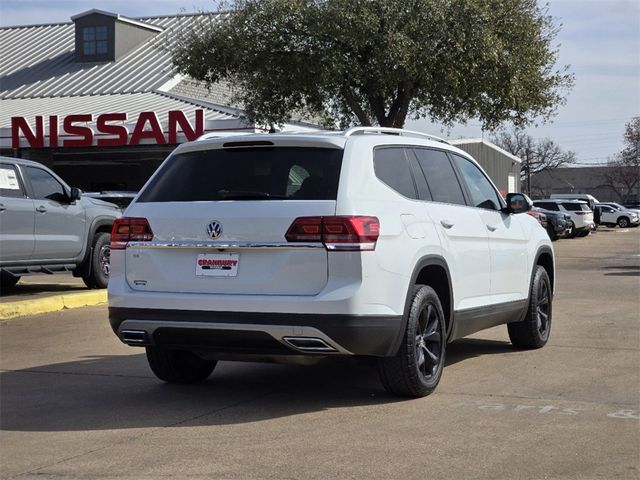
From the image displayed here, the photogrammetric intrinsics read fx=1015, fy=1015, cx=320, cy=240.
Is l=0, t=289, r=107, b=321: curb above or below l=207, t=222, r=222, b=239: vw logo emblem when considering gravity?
below

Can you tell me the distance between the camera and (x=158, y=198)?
7.04 m

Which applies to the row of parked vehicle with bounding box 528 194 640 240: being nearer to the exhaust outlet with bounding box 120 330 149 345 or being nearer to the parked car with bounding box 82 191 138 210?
the parked car with bounding box 82 191 138 210

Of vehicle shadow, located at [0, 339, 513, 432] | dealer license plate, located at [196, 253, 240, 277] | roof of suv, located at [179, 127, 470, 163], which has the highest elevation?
roof of suv, located at [179, 127, 470, 163]

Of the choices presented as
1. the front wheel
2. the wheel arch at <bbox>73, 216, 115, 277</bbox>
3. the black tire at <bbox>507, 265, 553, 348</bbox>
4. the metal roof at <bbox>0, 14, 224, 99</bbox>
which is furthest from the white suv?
the front wheel

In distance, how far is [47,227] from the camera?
14.0 metres

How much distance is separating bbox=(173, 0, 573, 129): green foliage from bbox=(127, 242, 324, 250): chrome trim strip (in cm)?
2392

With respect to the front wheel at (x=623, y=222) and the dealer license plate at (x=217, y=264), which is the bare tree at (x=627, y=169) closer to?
the front wheel at (x=623, y=222)

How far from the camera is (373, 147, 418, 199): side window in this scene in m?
6.98

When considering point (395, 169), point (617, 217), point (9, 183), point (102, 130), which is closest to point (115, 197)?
point (9, 183)

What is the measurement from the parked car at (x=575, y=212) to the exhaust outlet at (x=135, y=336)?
3646 cm

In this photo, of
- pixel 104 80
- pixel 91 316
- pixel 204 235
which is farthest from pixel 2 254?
pixel 104 80

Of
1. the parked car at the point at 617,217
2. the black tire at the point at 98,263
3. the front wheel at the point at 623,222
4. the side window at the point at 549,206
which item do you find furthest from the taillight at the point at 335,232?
the front wheel at the point at 623,222

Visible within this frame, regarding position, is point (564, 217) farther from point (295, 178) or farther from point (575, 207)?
point (295, 178)

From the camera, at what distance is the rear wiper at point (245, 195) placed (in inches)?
260
